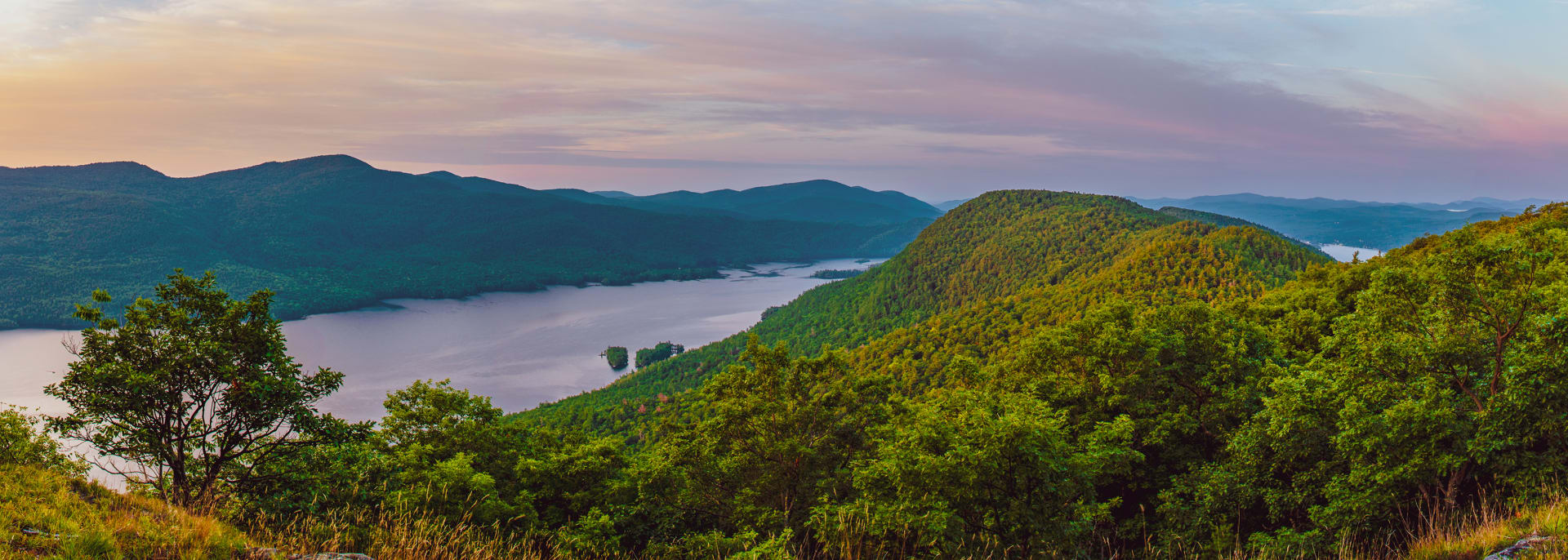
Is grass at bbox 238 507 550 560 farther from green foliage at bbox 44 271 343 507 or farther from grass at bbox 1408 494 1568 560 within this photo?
grass at bbox 1408 494 1568 560

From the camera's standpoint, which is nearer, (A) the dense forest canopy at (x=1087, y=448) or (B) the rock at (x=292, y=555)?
(B) the rock at (x=292, y=555)

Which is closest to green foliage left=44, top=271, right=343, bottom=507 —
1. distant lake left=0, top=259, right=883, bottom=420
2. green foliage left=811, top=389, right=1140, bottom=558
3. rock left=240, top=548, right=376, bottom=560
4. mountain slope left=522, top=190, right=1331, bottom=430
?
rock left=240, top=548, right=376, bottom=560

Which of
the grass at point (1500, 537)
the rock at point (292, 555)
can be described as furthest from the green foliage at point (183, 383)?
the grass at point (1500, 537)

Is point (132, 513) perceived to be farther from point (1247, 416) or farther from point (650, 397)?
point (650, 397)

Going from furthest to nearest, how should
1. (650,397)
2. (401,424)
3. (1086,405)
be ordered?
(650,397)
(401,424)
(1086,405)

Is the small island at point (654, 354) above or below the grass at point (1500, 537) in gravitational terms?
below

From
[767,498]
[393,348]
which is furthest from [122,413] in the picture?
[393,348]

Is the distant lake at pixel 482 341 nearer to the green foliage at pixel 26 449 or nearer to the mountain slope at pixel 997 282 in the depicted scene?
the mountain slope at pixel 997 282
